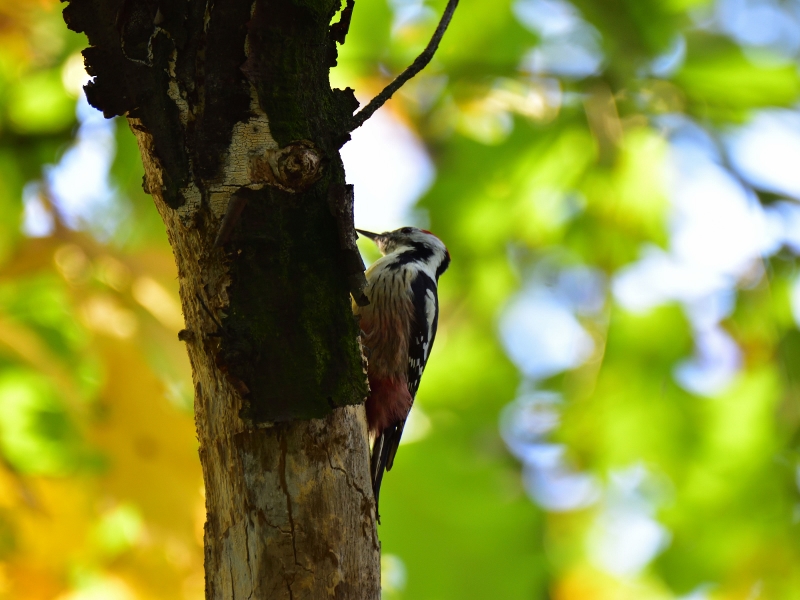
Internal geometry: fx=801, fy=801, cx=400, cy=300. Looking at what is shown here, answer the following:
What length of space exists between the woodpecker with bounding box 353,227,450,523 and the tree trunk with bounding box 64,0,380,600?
121cm

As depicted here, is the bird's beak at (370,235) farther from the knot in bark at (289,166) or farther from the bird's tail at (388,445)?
the knot in bark at (289,166)

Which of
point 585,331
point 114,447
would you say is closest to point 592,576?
point 585,331

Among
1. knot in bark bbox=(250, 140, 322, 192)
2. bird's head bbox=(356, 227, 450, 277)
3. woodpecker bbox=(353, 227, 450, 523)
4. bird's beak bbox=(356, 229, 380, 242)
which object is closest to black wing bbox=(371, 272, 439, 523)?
woodpecker bbox=(353, 227, 450, 523)

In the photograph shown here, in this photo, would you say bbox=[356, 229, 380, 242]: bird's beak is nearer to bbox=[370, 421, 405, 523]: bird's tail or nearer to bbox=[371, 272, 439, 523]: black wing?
bbox=[371, 272, 439, 523]: black wing

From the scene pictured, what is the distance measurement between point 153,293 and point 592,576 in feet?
11.8

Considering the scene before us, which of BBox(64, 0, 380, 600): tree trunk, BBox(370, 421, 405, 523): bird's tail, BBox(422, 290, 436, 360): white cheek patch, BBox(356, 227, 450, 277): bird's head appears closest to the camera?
BBox(64, 0, 380, 600): tree trunk

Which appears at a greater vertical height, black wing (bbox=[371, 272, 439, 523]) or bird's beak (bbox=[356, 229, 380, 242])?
bird's beak (bbox=[356, 229, 380, 242])

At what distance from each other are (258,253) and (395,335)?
1.89 meters

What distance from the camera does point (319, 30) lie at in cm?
129

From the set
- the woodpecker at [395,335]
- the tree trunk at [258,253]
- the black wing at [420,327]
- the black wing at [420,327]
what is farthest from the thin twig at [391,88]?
the black wing at [420,327]

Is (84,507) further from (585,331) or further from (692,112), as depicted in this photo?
(692,112)

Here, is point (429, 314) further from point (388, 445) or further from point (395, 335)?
point (388, 445)

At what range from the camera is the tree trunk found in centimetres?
124

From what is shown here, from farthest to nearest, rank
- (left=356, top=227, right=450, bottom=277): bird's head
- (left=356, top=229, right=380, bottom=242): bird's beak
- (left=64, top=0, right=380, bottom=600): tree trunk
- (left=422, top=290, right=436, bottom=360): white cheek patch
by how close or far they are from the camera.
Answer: (left=356, top=229, right=380, bottom=242): bird's beak → (left=356, top=227, right=450, bottom=277): bird's head → (left=422, top=290, right=436, bottom=360): white cheek patch → (left=64, top=0, right=380, bottom=600): tree trunk
